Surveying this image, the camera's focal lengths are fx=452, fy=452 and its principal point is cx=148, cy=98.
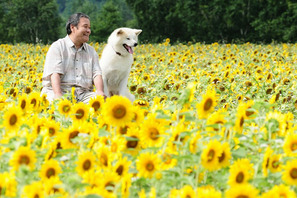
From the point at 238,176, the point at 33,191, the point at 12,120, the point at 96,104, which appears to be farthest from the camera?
the point at 96,104

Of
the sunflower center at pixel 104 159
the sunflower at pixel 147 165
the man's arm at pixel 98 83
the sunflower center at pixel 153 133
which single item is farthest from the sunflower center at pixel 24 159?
the man's arm at pixel 98 83

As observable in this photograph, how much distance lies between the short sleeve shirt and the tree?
144ft

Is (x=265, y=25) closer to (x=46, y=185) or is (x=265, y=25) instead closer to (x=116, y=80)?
(x=116, y=80)

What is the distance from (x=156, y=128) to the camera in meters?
2.40

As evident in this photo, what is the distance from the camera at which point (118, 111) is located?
238 cm

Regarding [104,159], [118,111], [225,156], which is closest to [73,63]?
[118,111]

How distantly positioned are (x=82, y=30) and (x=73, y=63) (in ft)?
1.48

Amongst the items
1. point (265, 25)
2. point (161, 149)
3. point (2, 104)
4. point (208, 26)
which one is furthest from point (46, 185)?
point (208, 26)

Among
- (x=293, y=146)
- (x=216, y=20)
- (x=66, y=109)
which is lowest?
(x=293, y=146)

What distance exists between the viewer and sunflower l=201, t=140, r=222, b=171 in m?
2.03

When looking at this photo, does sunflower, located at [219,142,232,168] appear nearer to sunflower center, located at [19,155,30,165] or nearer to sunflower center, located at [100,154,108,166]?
sunflower center, located at [100,154,108,166]

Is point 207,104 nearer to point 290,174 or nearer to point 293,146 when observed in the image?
point 293,146

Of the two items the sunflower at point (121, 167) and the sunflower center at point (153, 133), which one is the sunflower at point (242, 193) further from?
the sunflower center at point (153, 133)

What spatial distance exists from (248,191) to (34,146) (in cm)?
99
